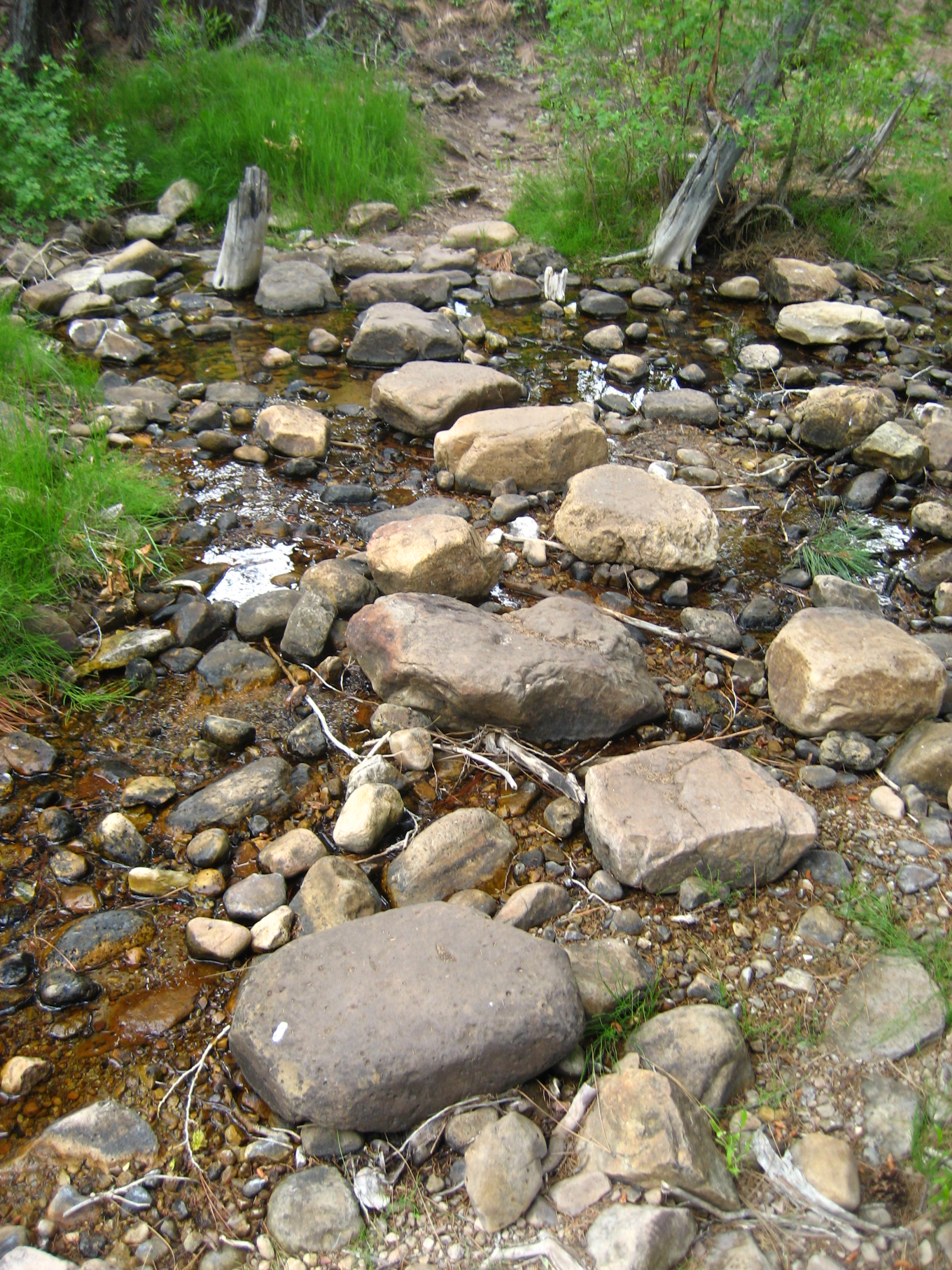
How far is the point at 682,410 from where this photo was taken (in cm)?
486

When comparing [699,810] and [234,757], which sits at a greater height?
[699,810]

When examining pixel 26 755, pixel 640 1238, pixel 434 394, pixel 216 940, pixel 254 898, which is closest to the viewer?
pixel 640 1238

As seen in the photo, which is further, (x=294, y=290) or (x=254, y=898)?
(x=294, y=290)

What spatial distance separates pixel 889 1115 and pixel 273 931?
4.53ft

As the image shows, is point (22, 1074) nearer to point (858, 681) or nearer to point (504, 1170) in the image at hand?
point (504, 1170)

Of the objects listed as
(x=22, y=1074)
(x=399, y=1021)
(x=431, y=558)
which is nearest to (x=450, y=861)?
(x=399, y=1021)

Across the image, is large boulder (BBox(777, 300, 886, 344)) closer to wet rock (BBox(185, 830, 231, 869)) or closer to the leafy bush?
the leafy bush

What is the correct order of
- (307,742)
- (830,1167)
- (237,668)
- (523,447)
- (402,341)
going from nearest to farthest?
(830,1167) < (307,742) < (237,668) < (523,447) < (402,341)

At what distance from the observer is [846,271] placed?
6.79 meters

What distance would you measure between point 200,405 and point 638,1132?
3.94 meters

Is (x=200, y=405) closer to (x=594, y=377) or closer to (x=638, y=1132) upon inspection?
(x=594, y=377)

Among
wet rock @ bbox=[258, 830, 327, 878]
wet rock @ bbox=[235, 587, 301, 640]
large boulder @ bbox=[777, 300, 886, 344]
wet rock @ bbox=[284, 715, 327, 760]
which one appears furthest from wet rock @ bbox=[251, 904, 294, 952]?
large boulder @ bbox=[777, 300, 886, 344]

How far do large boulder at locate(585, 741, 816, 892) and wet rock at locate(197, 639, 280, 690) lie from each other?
1.19 meters

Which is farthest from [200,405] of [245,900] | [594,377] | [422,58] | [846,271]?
[422,58]
